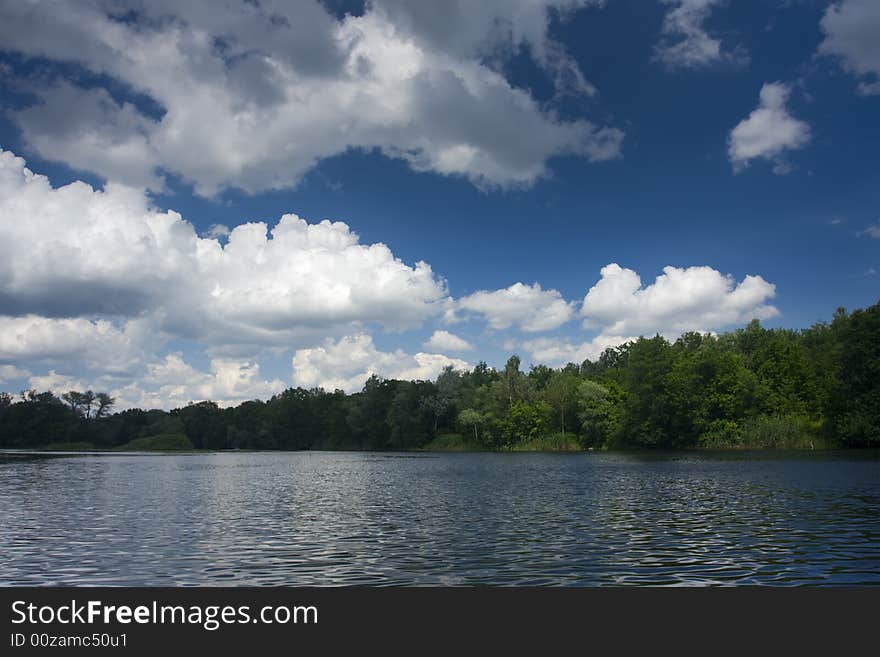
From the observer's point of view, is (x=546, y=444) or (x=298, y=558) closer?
(x=298, y=558)

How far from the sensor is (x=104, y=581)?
21.4m

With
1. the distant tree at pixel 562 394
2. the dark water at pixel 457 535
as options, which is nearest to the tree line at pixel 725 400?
the distant tree at pixel 562 394

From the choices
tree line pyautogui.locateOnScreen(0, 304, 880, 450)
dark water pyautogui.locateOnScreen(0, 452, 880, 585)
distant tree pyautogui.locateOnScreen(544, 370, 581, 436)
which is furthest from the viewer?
distant tree pyautogui.locateOnScreen(544, 370, 581, 436)

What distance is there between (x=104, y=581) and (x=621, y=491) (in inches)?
1481

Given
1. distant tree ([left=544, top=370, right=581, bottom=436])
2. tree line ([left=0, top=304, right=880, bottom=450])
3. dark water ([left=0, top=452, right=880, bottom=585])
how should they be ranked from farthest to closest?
distant tree ([left=544, top=370, right=581, bottom=436]) < tree line ([left=0, top=304, right=880, bottom=450]) < dark water ([left=0, top=452, right=880, bottom=585])

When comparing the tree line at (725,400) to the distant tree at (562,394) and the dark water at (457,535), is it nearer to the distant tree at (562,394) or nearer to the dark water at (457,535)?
the distant tree at (562,394)

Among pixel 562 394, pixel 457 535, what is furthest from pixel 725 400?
pixel 457 535

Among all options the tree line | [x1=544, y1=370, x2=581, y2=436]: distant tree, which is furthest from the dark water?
[x1=544, y1=370, x2=581, y2=436]: distant tree

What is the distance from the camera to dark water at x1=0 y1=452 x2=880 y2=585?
21.8m

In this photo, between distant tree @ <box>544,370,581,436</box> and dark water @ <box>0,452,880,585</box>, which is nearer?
dark water @ <box>0,452,880,585</box>

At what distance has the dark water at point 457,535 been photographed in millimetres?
21812

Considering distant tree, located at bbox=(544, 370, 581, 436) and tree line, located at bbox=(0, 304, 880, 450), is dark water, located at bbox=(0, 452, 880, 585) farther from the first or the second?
distant tree, located at bbox=(544, 370, 581, 436)
